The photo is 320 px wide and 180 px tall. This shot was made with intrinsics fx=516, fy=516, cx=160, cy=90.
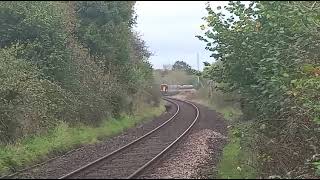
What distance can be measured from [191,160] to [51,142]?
5979mm

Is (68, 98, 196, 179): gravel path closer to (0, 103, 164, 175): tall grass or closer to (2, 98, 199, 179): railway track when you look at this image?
(2, 98, 199, 179): railway track

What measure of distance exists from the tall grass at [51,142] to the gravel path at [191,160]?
4.12 meters

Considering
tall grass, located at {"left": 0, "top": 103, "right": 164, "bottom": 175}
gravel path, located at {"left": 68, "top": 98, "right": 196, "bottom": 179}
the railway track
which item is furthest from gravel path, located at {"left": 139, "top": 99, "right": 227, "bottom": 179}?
tall grass, located at {"left": 0, "top": 103, "right": 164, "bottom": 175}

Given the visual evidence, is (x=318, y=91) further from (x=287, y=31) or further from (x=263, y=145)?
(x=287, y=31)

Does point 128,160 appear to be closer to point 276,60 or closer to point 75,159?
point 75,159

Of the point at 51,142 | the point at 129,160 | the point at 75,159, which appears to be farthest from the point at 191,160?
the point at 51,142

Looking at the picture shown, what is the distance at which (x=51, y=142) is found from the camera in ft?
62.5

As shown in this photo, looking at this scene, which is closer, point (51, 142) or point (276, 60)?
point (276, 60)

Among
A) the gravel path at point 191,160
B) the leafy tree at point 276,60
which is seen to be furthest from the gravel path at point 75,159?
the leafy tree at point 276,60

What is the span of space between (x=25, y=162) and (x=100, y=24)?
63.6ft

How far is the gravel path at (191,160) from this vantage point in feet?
42.5

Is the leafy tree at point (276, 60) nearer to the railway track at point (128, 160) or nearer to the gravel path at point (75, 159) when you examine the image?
the railway track at point (128, 160)

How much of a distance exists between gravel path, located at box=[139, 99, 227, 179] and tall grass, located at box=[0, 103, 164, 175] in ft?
13.5

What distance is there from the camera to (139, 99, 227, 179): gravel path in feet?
42.5
